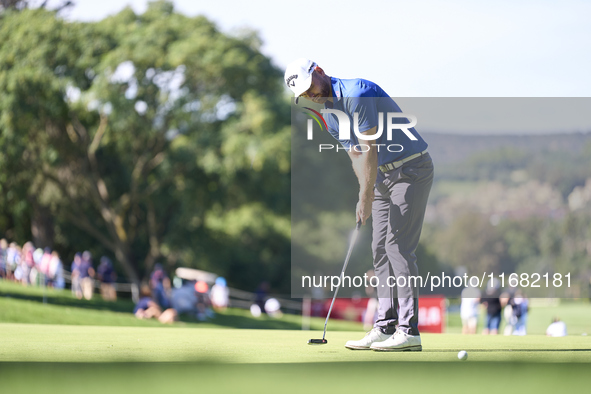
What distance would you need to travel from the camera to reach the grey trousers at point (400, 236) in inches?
206

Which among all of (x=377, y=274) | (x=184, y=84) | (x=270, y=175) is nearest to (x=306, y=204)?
(x=270, y=175)

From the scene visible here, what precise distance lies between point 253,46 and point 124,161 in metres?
7.38

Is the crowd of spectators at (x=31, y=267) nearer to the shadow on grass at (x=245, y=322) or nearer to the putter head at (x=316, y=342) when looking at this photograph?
the shadow on grass at (x=245, y=322)

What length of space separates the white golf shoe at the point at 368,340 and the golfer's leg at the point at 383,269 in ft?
0.18

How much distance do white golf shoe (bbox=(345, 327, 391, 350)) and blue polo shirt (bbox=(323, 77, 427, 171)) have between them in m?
1.25

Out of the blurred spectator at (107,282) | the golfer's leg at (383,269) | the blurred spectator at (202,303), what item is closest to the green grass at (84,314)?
the blurred spectator at (202,303)

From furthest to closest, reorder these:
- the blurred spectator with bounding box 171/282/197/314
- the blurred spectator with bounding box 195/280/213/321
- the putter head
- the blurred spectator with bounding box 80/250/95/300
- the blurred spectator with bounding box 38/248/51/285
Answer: the blurred spectator with bounding box 38/248/51/285
the blurred spectator with bounding box 80/250/95/300
the blurred spectator with bounding box 195/280/213/321
the blurred spectator with bounding box 171/282/197/314
the putter head

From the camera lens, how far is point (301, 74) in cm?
536

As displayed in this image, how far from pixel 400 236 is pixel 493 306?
12.6 meters

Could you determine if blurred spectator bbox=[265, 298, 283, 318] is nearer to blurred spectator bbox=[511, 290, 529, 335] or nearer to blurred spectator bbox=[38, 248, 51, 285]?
blurred spectator bbox=[38, 248, 51, 285]

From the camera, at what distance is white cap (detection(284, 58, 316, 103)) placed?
535cm

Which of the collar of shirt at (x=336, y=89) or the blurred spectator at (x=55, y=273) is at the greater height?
the blurred spectator at (x=55, y=273)

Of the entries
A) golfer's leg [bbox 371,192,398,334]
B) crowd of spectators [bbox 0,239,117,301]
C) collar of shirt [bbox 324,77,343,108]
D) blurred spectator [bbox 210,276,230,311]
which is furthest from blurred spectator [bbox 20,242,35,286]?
collar of shirt [bbox 324,77,343,108]

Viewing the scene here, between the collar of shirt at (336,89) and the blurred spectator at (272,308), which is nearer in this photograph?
the collar of shirt at (336,89)
